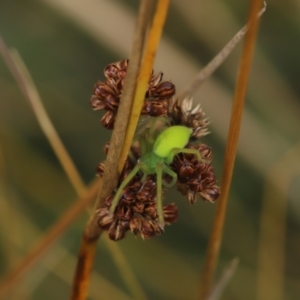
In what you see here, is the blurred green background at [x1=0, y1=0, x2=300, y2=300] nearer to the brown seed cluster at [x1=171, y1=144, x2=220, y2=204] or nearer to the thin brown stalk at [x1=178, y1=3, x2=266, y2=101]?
the thin brown stalk at [x1=178, y1=3, x2=266, y2=101]

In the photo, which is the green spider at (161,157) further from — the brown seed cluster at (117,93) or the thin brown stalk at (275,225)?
the thin brown stalk at (275,225)

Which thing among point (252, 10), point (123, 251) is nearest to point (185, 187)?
point (252, 10)

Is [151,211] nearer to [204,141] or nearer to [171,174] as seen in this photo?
[171,174]

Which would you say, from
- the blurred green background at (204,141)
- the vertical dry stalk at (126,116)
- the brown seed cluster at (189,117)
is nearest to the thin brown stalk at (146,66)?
the vertical dry stalk at (126,116)

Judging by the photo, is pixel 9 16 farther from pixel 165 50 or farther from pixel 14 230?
pixel 14 230

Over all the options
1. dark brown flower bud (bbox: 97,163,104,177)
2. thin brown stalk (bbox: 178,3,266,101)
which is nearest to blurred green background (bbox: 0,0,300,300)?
thin brown stalk (bbox: 178,3,266,101)

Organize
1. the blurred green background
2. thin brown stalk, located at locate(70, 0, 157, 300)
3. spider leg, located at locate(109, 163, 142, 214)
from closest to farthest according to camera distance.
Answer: thin brown stalk, located at locate(70, 0, 157, 300) < spider leg, located at locate(109, 163, 142, 214) < the blurred green background
